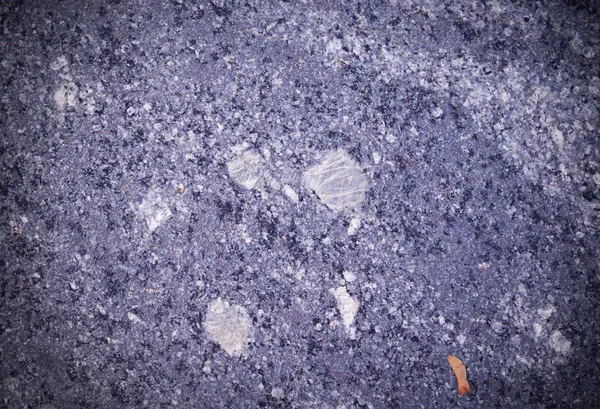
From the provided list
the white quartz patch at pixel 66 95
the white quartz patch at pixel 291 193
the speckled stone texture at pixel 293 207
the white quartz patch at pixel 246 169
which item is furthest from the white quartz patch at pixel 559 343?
the white quartz patch at pixel 66 95

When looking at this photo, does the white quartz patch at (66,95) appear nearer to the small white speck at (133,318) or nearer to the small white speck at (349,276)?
the small white speck at (133,318)

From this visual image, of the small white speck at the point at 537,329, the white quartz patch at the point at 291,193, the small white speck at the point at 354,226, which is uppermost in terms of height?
the white quartz patch at the point at 291,193

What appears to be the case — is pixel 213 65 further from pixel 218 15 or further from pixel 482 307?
pixel 482 307

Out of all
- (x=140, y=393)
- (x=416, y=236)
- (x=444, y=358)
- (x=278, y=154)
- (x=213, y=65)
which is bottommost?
(x=140, y=393)

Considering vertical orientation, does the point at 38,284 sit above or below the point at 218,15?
below

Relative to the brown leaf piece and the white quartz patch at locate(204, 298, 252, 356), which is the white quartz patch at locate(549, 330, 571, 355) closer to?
the brown leaf piece

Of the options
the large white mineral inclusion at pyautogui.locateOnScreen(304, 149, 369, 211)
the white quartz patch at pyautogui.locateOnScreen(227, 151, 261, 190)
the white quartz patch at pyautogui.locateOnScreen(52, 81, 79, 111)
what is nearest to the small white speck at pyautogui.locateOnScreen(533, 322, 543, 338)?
the large white mineral inclusion at pyautogui.locateOnScreen(304, 149, 369, 211)

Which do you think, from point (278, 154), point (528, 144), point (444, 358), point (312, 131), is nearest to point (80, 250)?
point (278, 154)

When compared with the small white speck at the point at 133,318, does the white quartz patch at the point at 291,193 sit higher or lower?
higher
